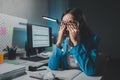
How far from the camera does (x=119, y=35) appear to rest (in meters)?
3.70

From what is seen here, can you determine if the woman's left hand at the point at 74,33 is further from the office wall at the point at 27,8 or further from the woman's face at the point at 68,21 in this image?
the office wall at the point at 27,8

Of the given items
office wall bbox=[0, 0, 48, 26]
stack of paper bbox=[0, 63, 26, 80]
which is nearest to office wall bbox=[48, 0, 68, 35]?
office wall bbox=[0, 0, 48, 26]

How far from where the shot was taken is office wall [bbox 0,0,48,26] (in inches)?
80.0

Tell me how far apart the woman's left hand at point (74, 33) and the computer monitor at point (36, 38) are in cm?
58

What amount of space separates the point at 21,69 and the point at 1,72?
0.60ft

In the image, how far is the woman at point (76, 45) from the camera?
4.16 ft

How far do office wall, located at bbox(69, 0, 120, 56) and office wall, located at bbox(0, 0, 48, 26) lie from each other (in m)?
1.16

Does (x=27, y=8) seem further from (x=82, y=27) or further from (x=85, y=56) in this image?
(x=85, y=56)

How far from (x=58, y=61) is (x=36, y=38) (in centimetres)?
64

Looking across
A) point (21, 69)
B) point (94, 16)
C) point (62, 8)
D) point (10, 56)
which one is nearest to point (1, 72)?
point (21, 69)

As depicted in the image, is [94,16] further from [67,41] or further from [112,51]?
[67,41]

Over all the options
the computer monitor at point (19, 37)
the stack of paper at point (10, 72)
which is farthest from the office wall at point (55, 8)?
the stack of paper at point (10, 72)

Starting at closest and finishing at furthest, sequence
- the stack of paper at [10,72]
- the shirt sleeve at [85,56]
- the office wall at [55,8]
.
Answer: the stack of paper at [10,72] → the shirt sleeve at [85,56] → the office wall at [55,8]

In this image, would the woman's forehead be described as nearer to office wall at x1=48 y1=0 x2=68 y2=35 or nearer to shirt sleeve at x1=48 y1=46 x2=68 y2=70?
shirt sleeve at x1=48 y1=46 x2=68 y2=70
